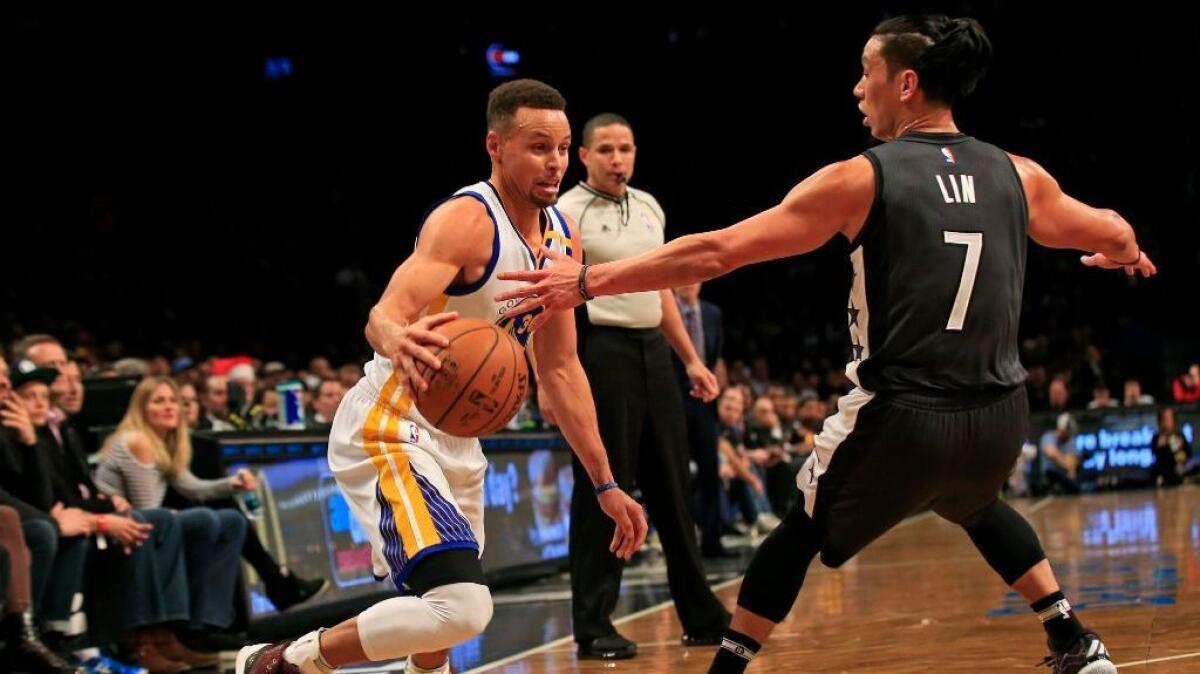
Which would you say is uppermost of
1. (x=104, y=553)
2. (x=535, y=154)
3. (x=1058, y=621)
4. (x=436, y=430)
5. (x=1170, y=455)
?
(x=535, y=154)

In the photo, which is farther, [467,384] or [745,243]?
[745,243]

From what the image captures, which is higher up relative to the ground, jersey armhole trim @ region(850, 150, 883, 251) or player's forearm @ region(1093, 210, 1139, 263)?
jersey armhole trim @ region(850, 150, 883, 251)

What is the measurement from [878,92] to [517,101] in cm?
Answer: 109

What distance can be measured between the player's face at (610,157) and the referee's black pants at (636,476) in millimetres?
646

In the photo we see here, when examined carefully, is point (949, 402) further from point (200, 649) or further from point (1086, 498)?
point (1086, 498)

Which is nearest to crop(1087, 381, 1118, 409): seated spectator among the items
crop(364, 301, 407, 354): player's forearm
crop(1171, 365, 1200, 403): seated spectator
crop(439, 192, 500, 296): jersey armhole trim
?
crop(1171, 365, 1200, 403): seated spectator

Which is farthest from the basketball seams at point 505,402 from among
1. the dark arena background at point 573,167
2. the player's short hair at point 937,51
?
the dark arena background at point 573,167

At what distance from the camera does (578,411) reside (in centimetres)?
480

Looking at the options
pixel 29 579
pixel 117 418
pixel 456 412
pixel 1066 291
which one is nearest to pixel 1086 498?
pixel 1066 291

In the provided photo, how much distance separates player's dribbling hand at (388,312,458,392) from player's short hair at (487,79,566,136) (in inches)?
39.6

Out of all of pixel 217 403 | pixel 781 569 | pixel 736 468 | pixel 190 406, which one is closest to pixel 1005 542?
pixel 781 569

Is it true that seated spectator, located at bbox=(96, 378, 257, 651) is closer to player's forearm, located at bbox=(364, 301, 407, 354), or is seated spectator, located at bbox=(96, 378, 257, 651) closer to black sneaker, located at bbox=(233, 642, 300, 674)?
black sneaker, located at bbox=(233, 642, 300, 674)

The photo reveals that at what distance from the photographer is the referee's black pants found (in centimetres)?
642

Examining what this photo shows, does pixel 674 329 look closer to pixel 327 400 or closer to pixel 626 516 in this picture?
pixel 626 516
